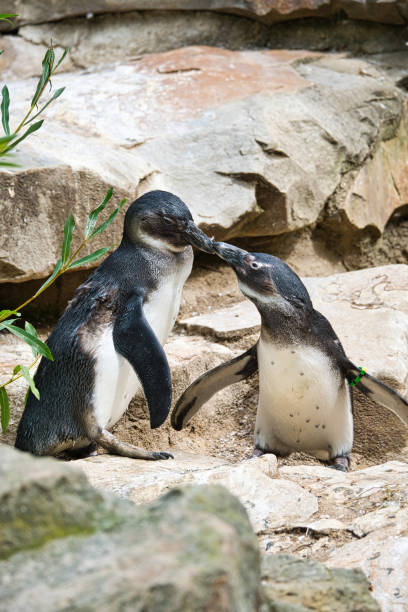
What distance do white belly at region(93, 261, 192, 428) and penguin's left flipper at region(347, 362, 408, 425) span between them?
2.61 feet

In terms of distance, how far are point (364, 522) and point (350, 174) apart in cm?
325

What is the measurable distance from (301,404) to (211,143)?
204 cm

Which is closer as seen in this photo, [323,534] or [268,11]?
[323,534]

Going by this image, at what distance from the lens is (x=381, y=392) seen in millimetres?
3279

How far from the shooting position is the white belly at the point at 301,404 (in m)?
3.16

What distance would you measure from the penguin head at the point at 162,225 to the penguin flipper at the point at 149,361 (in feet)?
1.30

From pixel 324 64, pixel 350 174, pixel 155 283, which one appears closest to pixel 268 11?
pixel 324 64

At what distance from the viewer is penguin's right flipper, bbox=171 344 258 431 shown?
11.2ft

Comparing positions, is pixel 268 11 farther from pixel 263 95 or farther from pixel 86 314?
pixel 86 314

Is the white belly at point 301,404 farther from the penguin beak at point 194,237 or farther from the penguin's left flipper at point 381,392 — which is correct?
the penguin beak at point 194,237

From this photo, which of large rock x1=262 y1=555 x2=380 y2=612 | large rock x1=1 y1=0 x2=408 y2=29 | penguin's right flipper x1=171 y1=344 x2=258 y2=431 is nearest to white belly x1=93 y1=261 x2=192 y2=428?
penguin's right flipper x1=171 y1=344 x2=258 y2=431

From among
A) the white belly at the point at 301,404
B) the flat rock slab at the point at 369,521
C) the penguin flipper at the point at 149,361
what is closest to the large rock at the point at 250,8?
the white belly at the point at 301,404

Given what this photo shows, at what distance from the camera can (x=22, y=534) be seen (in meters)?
1.14

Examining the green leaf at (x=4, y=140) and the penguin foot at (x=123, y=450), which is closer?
the green leaf at (x=4, y=140)
